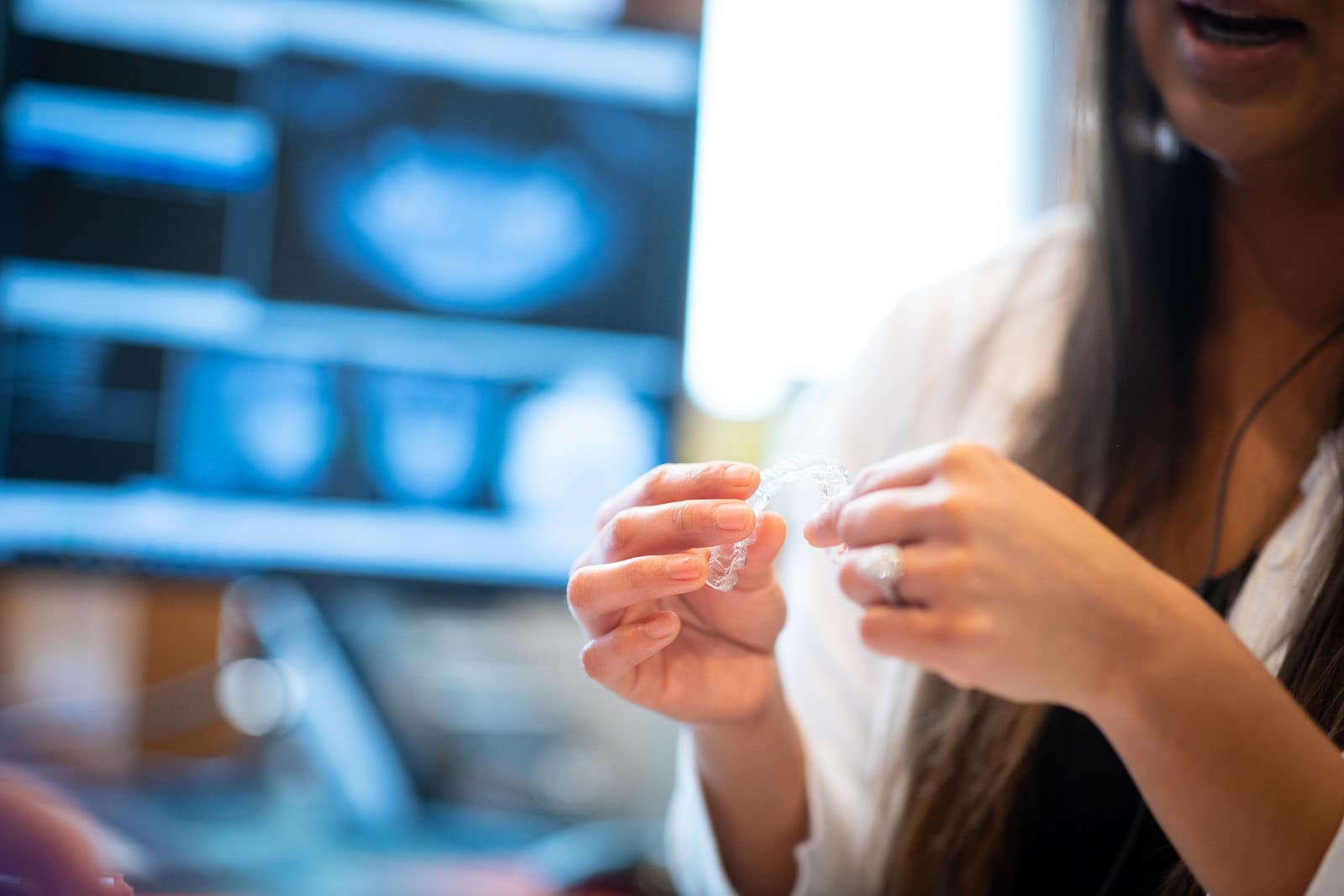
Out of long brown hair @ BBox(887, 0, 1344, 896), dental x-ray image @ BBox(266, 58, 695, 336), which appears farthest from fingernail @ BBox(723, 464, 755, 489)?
dental x-ray image @ BBox(266, 58, 695, 336)

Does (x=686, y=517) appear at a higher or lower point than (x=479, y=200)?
lower

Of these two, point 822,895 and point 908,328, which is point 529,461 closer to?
point 908,328

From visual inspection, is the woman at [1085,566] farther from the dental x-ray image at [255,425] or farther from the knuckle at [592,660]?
the dental x-ray image at [255,425]

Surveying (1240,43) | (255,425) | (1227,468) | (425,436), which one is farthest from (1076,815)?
(255,425)

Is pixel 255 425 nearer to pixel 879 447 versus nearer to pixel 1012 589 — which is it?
pixel 879 447

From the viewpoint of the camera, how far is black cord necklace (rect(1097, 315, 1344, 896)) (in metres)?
0.62

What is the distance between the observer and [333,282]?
42.6 inches

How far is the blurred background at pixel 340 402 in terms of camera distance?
103 cm

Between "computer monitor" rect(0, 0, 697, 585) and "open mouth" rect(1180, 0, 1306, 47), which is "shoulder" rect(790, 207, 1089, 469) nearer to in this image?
"open mouth" rect(1180, 0, 1306, 47)

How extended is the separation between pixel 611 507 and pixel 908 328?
39 cm

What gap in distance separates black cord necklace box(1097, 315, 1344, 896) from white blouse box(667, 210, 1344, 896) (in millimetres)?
132

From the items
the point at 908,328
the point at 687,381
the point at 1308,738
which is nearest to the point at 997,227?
the point at 687,381

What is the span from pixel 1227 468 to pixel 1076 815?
0.23 m

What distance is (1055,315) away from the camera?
2.65 ft
